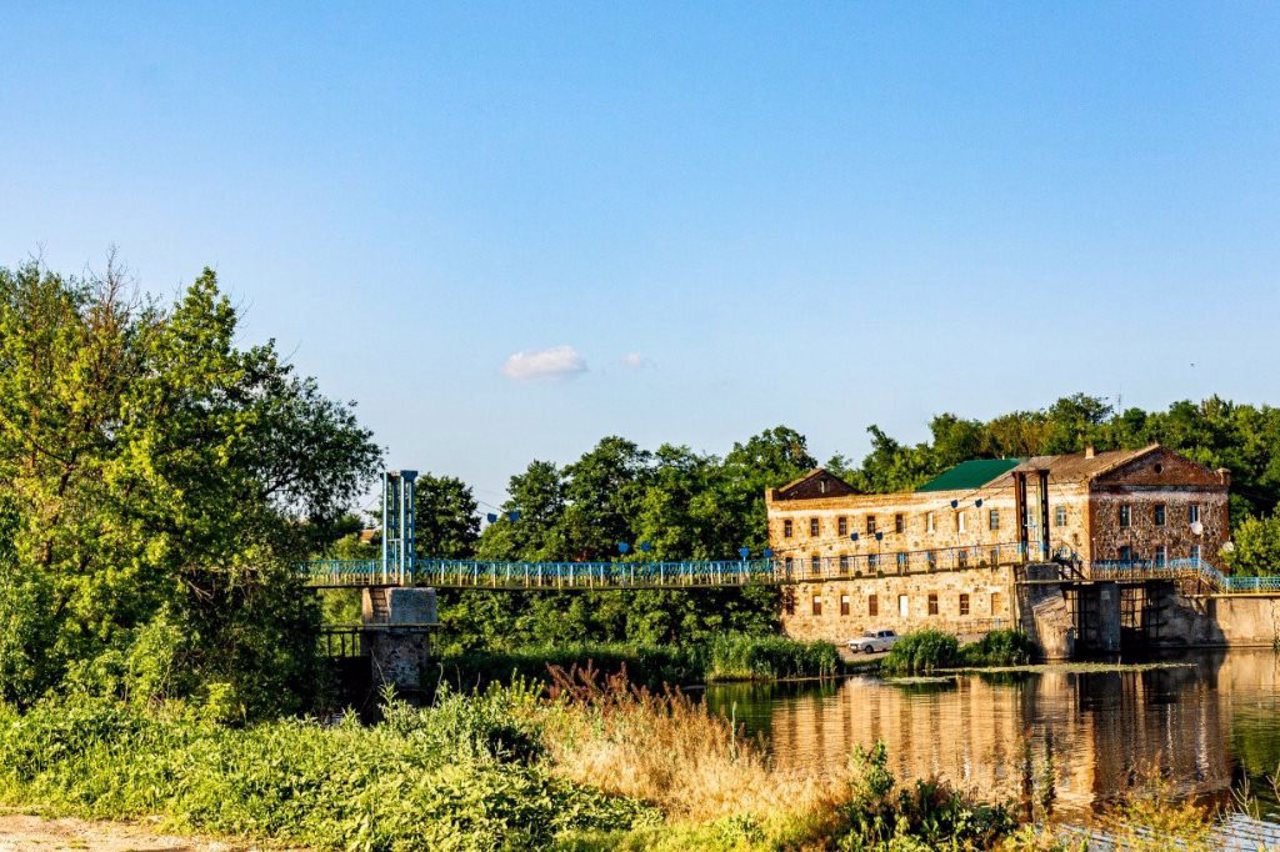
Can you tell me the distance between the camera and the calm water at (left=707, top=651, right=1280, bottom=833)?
23.3 m

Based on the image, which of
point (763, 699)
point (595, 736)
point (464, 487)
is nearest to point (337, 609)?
point (464, 487)

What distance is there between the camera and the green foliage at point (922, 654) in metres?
52.2

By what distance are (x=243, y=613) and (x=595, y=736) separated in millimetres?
13284

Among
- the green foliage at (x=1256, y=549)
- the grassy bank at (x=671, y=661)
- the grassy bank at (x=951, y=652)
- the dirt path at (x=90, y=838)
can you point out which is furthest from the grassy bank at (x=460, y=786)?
the green foliage at (x=1256, y=549)

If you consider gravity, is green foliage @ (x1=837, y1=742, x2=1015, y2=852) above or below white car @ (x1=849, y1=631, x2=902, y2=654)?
above

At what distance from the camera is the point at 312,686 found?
33031 mm

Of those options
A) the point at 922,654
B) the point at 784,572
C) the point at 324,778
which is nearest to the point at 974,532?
the point at 784,572

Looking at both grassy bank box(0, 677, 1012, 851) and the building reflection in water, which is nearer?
grassy bank box(0, 677, 1012, 851)

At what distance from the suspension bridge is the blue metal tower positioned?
1.54 meters

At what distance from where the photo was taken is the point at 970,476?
Result: 70.8 meters

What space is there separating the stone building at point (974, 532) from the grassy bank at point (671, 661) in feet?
43.6

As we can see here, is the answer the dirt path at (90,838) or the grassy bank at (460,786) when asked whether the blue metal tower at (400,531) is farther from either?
the dirt path at (90,838)

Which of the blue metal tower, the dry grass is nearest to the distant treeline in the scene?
the blue metal tower

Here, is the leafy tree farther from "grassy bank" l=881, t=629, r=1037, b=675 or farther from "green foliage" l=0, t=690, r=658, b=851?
"green foliage" l=0, t=690, r=658, b=851
